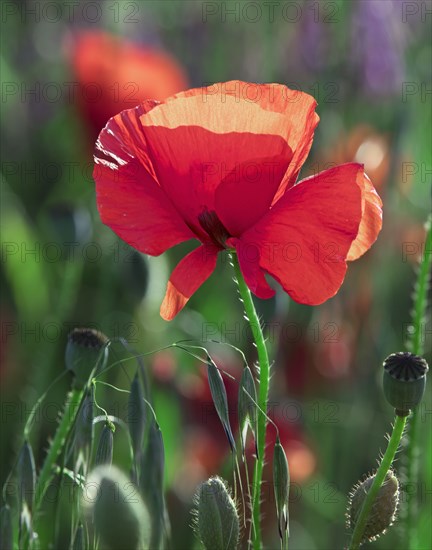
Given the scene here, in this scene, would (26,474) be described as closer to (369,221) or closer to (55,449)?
(55,449)

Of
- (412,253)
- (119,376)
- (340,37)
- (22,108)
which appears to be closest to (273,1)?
(340,37)

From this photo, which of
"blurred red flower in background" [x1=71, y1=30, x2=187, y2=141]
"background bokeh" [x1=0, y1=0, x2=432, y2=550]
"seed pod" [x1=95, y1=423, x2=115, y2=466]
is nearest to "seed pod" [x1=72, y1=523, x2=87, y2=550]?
"seed pod" [x1=95, y1=423, x2=115, y2=466]

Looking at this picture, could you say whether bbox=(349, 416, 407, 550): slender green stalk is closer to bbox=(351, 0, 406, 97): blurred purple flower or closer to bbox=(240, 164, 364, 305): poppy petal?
bbox=(240, 164, 364, 305): poppy petal

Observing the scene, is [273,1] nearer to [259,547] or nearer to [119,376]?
[119,376]

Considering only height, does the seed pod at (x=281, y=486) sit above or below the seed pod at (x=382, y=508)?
above

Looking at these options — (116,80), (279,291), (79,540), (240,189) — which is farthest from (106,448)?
(116,80)

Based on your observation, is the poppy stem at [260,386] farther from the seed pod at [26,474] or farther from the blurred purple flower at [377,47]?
the blurred purple flower at [377,47]

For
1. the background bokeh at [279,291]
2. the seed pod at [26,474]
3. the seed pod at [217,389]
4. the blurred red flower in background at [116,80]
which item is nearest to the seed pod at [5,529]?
the seed pod at [26,474]
